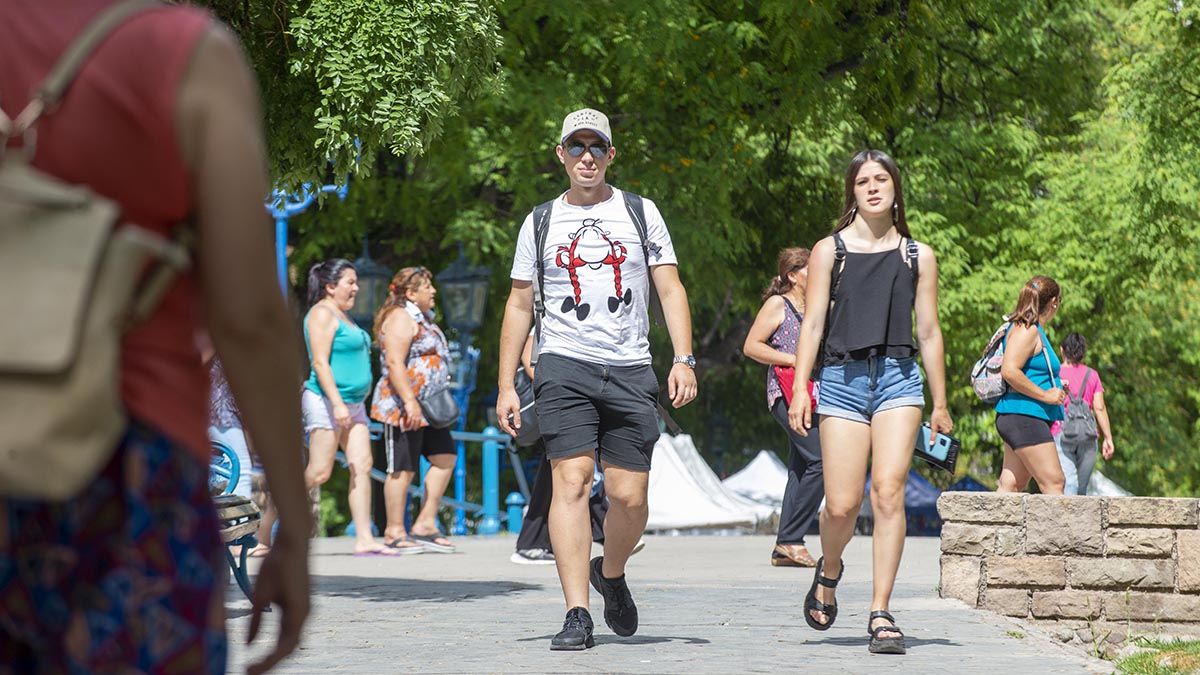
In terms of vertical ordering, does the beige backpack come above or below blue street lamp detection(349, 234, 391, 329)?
below

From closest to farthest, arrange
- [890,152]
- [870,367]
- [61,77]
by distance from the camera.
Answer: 1. [61,77]
2. [870,367]
3. [890,152]

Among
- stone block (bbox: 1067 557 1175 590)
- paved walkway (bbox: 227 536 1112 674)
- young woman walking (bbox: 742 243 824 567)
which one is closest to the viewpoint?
paved walkway (bbox: 227 536 1112 674)

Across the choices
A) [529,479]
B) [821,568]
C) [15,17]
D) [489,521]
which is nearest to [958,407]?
[529,479]

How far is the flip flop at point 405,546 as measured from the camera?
1413cm

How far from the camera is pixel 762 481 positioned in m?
30.0

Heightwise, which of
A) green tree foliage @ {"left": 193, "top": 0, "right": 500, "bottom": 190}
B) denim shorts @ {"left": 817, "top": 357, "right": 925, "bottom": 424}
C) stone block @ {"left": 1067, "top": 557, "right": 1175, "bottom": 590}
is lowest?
stone block @ {"left": 1067, "top": 557, "right": 1175, "bottom": 590}

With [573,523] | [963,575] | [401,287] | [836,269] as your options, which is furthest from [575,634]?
[401,287]

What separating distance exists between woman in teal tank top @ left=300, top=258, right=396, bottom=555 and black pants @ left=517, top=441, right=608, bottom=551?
1.15 m

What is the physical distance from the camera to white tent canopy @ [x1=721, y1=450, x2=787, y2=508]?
96.5 ft

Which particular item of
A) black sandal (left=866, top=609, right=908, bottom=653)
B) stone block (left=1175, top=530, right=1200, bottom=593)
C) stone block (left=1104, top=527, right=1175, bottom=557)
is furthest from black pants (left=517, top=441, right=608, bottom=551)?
black sandal (left=866, top=609, right=908, bottom=653)

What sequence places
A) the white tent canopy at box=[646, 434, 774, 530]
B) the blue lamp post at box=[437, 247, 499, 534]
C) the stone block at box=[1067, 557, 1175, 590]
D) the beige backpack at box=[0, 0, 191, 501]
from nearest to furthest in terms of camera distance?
the beige backpack at box=[0, 0, 191, 501], the stone block at box=[1067, 557, 1175, 590], the blue lamp post at box=[437, 247, 499, 534], the white tent canopy at box=[646, 434, 774, 530]

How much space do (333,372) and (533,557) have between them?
1970 millimetres

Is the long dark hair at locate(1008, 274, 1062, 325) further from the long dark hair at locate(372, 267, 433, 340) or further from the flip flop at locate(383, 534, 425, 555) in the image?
the flip flop at locate(383, 534, 425, 555)

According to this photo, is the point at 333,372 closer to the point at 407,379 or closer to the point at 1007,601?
the point at 407,379
